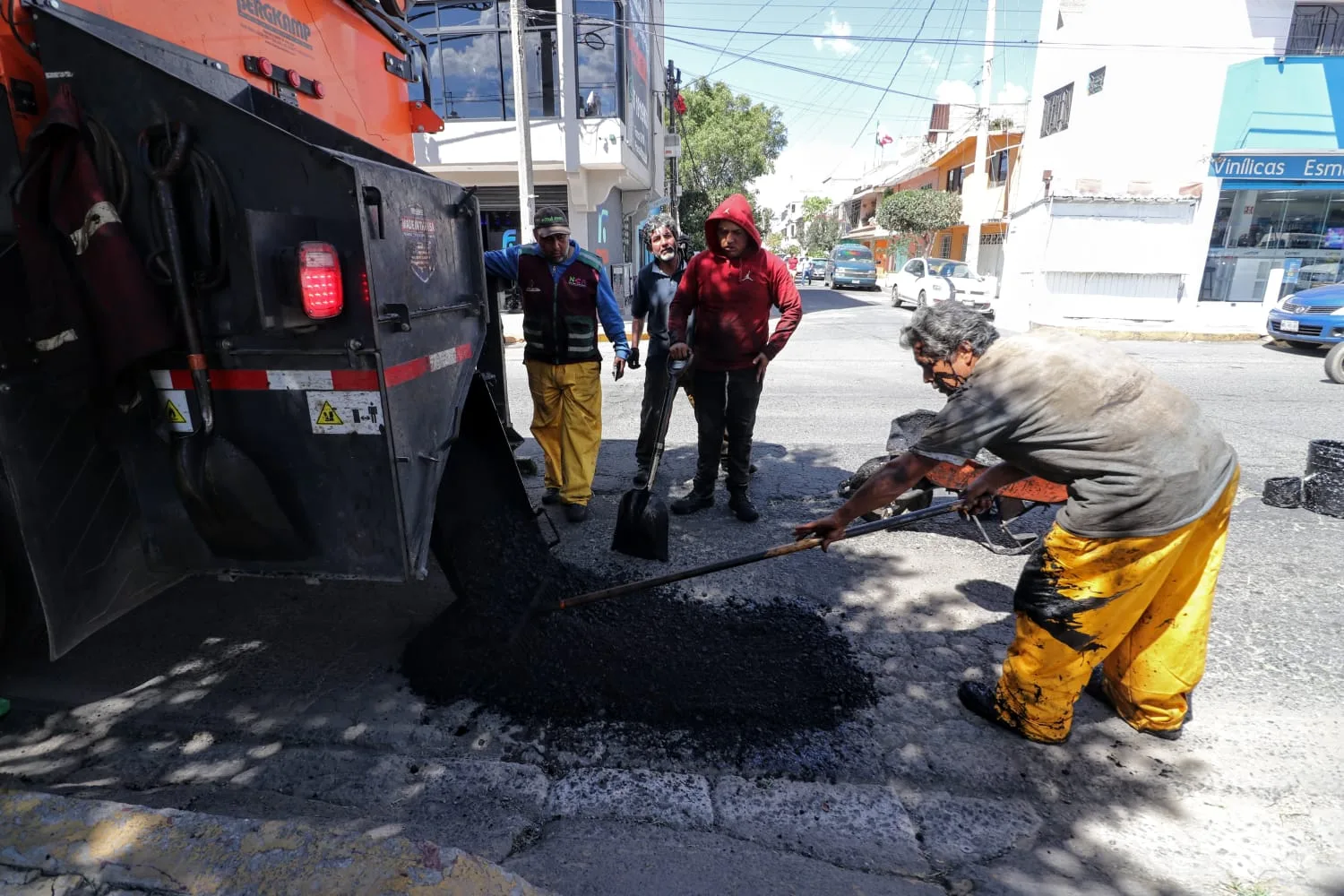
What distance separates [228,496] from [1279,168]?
2105 cm

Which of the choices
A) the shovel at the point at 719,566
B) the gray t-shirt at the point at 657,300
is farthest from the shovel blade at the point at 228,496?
the gray t-shirt at the point at 657,300

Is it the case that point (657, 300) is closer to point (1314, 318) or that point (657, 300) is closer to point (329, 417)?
point (329, 417)

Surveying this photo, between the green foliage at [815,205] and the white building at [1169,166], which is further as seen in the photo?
the green foliage at [815,205]

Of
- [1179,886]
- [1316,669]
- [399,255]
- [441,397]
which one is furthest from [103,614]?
[1316,669]

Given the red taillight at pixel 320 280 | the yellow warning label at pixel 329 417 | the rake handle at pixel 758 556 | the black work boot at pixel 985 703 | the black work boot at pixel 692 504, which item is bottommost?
the black work boot at pixel 985 703

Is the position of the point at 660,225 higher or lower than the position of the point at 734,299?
higher

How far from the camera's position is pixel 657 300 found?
519 cm

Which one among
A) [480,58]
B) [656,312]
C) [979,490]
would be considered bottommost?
[979,490]

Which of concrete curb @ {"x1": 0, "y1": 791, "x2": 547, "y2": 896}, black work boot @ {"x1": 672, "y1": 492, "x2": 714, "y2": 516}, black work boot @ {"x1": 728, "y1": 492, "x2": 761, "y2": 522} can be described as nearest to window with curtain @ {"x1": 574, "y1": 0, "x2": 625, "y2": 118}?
black work boot @ {"x1": 672, "y1": 492, "x2": 714, "y2": 516}

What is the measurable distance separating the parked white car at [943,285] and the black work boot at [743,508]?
1466 cm

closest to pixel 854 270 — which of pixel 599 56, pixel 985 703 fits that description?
pixel 599 56

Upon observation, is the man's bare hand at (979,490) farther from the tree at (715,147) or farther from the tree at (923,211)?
the tree at (715,147)

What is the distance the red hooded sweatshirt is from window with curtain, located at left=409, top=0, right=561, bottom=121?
12300mm

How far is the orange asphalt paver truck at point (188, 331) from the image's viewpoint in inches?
81.7
